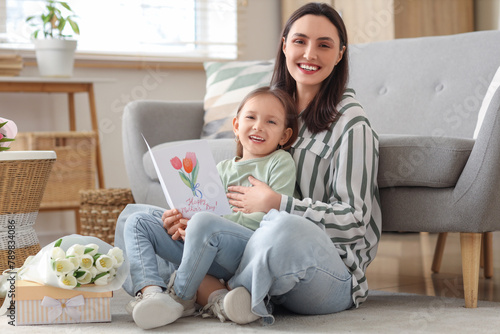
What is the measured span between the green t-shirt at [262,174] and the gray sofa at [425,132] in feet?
0.90

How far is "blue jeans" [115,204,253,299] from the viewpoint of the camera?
133cm

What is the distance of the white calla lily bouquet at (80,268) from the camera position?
1.35m

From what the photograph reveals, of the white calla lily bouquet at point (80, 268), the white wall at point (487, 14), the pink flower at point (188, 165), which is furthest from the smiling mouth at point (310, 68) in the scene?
the white wall at point (487, 14)

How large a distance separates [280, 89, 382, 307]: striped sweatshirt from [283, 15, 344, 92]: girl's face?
9 cm

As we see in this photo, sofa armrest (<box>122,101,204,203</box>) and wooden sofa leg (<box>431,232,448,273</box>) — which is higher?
sofa armrest (<box>122,101,204,203</box>)

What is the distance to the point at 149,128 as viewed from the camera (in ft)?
7.93

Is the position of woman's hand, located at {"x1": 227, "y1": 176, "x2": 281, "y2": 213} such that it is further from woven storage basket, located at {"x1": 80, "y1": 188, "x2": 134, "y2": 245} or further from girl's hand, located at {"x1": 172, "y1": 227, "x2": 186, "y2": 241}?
woven storage basket, located at {"x1": 80, "y1": 188, "x2": 134, "y2": 245}

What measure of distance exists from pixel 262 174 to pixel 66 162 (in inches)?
62.1

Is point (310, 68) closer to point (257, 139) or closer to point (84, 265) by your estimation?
point (257, 139)

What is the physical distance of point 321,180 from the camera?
1518mm

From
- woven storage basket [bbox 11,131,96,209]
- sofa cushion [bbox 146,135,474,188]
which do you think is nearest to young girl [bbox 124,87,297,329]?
sofa cushion [bbox 146,135,474,188]

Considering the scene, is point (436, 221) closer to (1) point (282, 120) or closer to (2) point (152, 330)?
(1) point (282, 120)

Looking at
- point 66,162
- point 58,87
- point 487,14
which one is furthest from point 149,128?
point 487,14

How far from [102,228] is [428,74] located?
129cm
